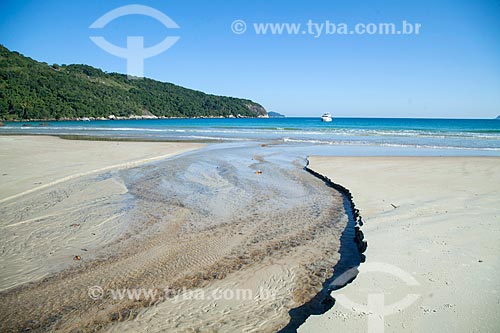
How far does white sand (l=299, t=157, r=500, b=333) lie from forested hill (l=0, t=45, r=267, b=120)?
10350cm

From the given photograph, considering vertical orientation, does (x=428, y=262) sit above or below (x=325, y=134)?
below

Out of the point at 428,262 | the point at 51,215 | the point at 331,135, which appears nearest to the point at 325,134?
the point at 331,135

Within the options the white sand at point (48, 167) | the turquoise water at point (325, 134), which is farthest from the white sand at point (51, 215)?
the turquoise water at point (325, 134)

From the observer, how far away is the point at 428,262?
14.1 ft

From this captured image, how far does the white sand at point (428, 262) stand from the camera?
3.12 metres

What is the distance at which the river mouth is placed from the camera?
358 cm

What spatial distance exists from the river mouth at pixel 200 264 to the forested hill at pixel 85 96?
100113mm

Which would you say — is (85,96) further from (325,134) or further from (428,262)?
(428,262)

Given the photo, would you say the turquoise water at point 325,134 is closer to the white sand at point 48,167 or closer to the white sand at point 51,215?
the white sand at point 48,167

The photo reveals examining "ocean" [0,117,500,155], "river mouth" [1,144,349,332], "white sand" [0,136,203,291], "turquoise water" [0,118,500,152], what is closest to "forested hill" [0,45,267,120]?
"ocean" [0,117,500,155]

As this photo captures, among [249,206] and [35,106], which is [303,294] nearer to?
[249,206]

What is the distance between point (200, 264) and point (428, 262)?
3.20 metres

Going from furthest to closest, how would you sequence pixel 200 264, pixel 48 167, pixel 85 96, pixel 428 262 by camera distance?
pixel 85 96, pixel 48 167, pixel 200 264, pixel 428 262

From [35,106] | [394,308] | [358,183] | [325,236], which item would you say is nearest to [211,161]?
[358,183]
